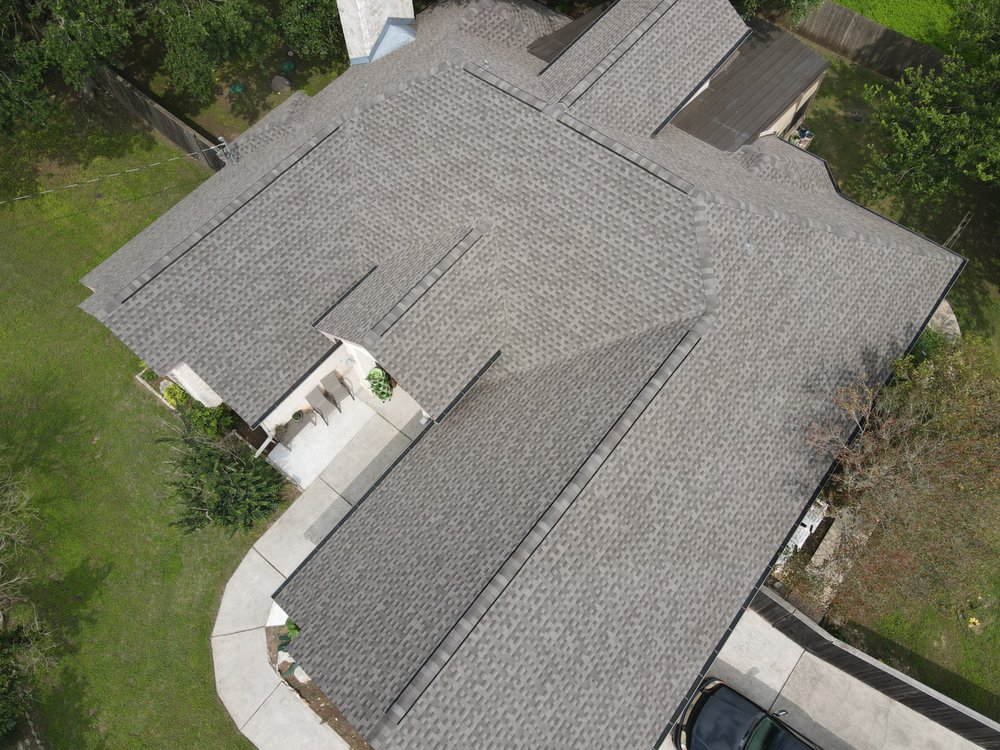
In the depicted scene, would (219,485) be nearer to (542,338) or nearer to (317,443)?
(317,443)

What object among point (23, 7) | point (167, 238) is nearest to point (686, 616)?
point (167, 238)

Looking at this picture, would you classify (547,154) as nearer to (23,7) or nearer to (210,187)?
(210,187)

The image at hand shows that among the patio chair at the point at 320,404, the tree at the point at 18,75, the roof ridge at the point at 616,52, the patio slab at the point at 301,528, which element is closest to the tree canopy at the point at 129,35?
the tree at the point at 18,75

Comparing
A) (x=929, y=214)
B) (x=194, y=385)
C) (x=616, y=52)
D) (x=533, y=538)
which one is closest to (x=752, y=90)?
(x=616, y=52)

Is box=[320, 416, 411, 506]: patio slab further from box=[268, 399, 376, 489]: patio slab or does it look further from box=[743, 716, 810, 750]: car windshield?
box=[743, 716, 810, 750]: car windshield

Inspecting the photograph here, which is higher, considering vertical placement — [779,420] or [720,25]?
[720,25]

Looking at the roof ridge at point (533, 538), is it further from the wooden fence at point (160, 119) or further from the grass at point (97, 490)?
the wooden fence at point (160, 119)
